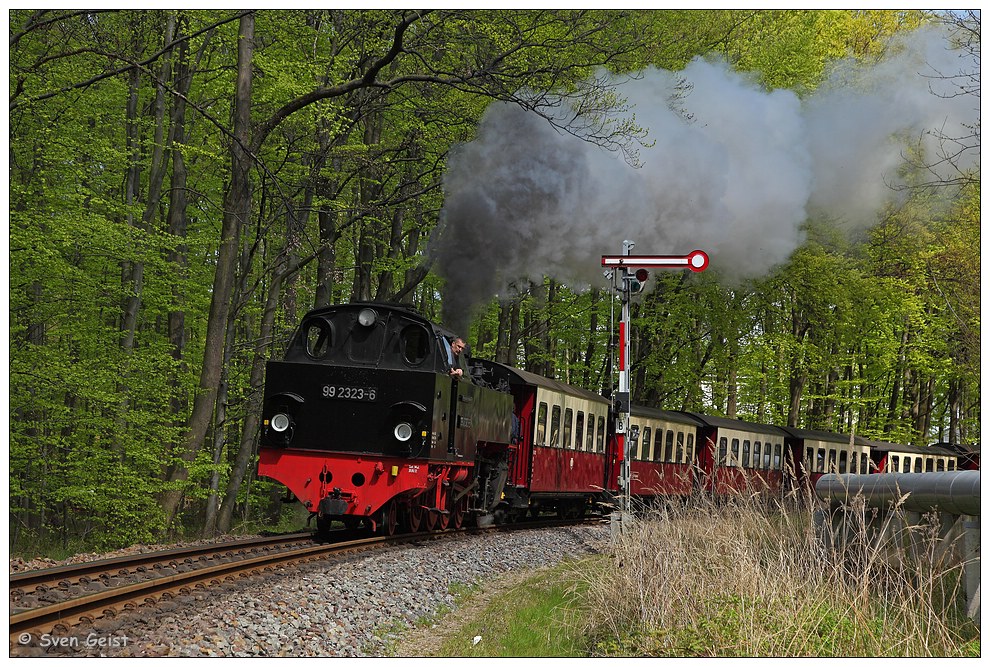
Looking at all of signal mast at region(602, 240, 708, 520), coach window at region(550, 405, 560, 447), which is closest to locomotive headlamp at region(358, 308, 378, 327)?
signal mast at region(602, 240, 708, 520)

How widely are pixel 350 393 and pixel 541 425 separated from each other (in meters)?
5.16

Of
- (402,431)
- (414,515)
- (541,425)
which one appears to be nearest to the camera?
(402,431)

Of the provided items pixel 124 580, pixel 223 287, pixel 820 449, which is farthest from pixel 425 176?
pixel 820 449

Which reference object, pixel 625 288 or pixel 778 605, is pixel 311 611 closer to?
pixel 778 605

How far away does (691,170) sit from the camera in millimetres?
17781

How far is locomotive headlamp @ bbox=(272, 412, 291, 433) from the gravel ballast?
207 cm

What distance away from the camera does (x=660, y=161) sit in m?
17.6

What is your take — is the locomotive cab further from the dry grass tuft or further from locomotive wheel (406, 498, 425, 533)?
the dry grass tuft

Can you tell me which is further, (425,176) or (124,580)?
(425,176)

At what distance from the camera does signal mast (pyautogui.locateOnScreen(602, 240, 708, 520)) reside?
12.7 meters

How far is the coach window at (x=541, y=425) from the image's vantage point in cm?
1609

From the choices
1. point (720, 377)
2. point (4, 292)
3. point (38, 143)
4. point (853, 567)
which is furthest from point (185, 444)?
point (720, 377)

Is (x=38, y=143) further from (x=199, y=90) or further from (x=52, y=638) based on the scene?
(x=52, y=638)
